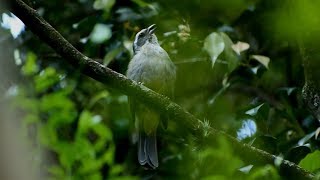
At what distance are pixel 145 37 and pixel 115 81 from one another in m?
2.06

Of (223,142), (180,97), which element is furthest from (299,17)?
(180,97)

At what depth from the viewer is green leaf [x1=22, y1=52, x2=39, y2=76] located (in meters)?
4.65

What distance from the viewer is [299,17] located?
146cm

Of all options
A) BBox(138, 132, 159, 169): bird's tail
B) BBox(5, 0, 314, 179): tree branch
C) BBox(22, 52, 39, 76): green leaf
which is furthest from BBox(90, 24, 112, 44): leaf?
BBox(5, 0, 314, 179): tree branch

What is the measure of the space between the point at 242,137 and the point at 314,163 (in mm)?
813

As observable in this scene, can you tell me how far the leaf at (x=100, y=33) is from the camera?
4.43m

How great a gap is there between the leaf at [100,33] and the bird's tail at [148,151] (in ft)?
2.58

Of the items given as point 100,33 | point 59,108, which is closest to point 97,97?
A: point 59,108

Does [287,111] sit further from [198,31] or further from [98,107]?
[98,107]

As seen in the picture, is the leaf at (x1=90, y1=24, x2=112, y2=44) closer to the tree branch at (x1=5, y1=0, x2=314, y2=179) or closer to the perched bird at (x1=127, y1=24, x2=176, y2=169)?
the perched bird at (x1=127, y1=24, x2=176, y2=169)

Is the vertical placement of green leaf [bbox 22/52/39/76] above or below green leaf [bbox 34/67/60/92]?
above

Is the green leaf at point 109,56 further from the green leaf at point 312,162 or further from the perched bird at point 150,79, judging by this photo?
the green leaf at point 312,162

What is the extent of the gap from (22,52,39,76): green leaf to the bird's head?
759 millimetres

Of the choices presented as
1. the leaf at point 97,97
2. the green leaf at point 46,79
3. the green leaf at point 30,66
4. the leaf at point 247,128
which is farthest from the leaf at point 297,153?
the green leaf at point 30,66
